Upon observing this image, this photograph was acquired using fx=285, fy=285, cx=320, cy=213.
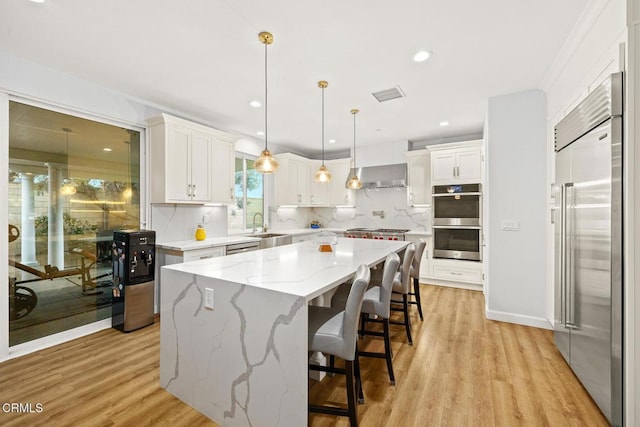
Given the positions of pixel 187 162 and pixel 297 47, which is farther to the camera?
pixel 187 162

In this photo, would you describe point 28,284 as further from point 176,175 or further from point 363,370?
point 363,370

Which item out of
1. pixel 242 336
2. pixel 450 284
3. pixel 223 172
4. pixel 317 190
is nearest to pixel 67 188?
pixel 223 172

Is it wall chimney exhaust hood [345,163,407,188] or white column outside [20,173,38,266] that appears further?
wall chimney exhaust hood [345,163,407,188]

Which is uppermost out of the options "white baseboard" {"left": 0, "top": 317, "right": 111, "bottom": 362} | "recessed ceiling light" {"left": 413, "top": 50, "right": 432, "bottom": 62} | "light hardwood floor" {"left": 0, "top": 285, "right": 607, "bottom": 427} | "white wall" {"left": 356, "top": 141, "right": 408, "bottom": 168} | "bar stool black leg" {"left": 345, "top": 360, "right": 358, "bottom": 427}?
"recessed ceiling light" {"left": 413, "top": 50, "right": 432, "bottom": 62}

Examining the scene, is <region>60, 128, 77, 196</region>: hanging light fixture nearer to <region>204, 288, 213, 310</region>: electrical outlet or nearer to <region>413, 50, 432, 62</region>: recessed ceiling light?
<region>204, 288, 213, 310</region>: electrical outlet

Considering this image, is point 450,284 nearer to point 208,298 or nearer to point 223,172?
point 223,172

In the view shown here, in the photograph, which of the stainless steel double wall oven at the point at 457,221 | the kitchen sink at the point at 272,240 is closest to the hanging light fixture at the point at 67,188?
the kitchen sink at the point at 272,240

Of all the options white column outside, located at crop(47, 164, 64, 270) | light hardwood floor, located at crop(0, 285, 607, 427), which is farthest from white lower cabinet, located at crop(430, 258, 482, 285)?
white column outside, located at crop(47, 164, 64, 270)

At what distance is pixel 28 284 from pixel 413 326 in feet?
12.7

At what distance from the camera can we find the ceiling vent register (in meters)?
3.24

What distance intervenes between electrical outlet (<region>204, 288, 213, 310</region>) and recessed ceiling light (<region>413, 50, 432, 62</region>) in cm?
252

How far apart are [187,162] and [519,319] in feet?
14.5

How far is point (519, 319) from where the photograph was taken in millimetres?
3260

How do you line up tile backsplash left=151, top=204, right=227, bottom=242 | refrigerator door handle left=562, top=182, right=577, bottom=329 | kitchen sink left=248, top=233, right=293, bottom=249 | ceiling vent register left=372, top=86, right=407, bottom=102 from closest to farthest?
refrigerator door handle left=562, top=182, right=577, bottom=329
ceiling vent register left=372, top=86, right=407, bottom=102
tile backsplash left=151, top=204, right=227, bottom=242
kitchen sink left=248, top=233, right=293, bottom=249
